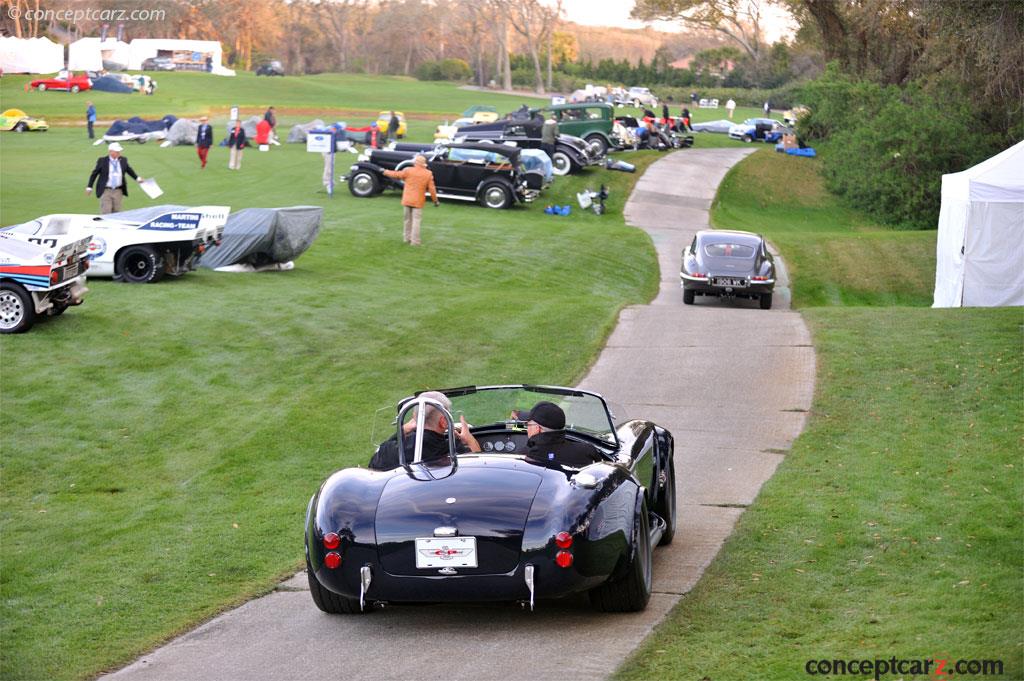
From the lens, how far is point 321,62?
568 ft

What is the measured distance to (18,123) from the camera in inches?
Answer: 2340

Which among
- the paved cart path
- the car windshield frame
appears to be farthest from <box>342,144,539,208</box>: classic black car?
the car windshield frame

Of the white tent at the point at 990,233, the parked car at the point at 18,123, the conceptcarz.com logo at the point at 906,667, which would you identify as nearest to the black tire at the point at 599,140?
the white tent at the point at 990,233

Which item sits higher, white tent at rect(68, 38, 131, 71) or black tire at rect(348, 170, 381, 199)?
white tent at rect(68, 38, 131, 71)

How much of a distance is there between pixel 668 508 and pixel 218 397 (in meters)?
7.52

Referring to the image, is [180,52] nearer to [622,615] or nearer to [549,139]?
[549,139]

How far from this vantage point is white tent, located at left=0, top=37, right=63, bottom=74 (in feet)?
274

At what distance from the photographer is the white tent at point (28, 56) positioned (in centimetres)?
8344

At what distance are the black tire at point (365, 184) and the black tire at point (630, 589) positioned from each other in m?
31.0

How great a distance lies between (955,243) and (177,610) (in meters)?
21.4

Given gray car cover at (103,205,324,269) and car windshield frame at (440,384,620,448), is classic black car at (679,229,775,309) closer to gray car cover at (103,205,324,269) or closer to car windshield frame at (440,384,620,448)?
gray car cover at (103,205,324,269)

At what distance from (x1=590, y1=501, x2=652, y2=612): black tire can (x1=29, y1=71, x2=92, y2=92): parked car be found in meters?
80.1

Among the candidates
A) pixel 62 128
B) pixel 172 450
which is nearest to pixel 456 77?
pixel 62 128

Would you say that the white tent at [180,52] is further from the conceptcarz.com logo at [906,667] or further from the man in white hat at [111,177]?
the conceptcarz.com logo at [906,667]
